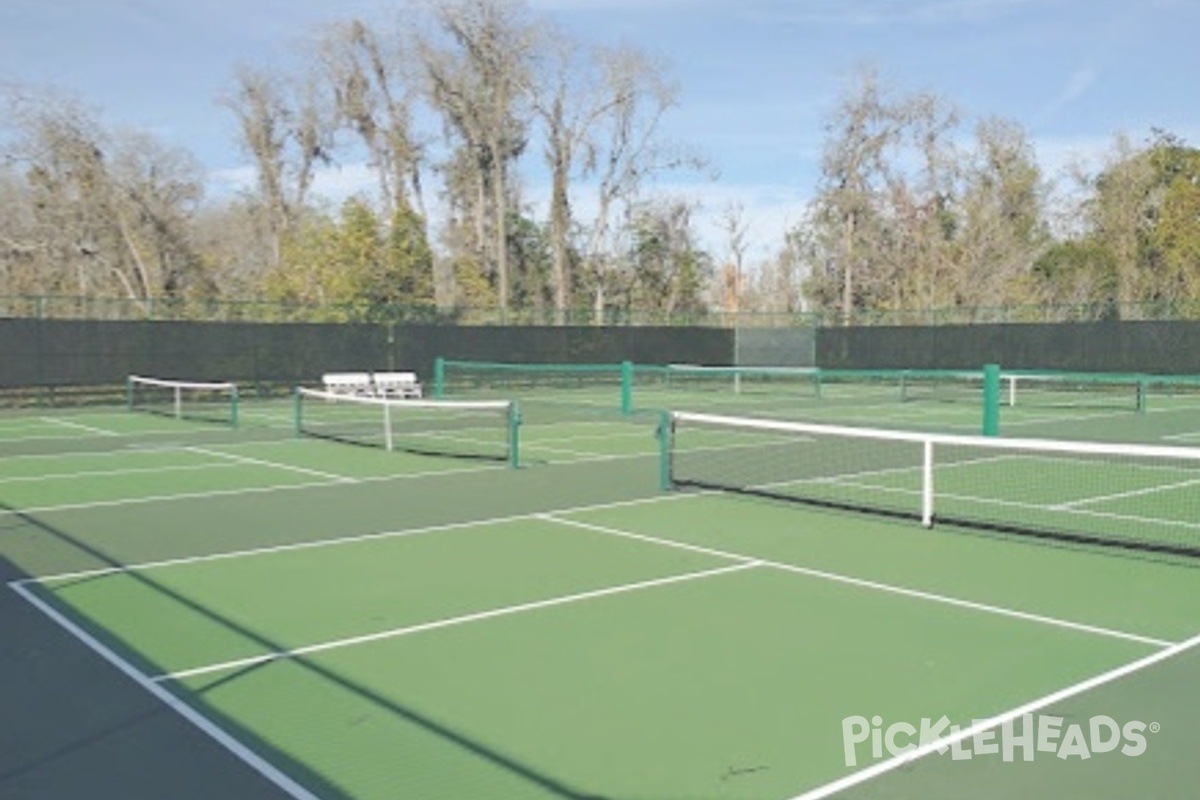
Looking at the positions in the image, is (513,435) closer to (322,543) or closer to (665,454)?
(665,454)

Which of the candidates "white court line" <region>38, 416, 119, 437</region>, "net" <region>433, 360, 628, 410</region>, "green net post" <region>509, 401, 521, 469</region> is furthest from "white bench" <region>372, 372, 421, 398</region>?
"green net post" <region>509, 401, 521, 469</region>

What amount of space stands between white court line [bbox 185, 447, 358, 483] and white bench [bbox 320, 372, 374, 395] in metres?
7.88

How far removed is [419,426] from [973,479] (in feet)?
34.7

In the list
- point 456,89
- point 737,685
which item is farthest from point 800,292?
point 737,685

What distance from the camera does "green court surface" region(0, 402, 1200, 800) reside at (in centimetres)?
429

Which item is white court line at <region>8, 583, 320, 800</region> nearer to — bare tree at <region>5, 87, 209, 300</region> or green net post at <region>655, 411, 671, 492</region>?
green net post at <region>655, 411, 671, 492</region>

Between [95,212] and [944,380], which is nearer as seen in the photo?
[944,380]

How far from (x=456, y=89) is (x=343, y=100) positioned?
527 cm

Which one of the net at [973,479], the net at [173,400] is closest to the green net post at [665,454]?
the net at [973,479]

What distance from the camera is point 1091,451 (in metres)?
8.49

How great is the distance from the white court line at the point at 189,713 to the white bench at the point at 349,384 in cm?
1737

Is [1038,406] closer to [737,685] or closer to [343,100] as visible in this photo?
[737,685]

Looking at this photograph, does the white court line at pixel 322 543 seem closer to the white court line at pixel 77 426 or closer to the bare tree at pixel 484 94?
the white court line at pixel 77 426

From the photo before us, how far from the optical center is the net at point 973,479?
30.3 feet
